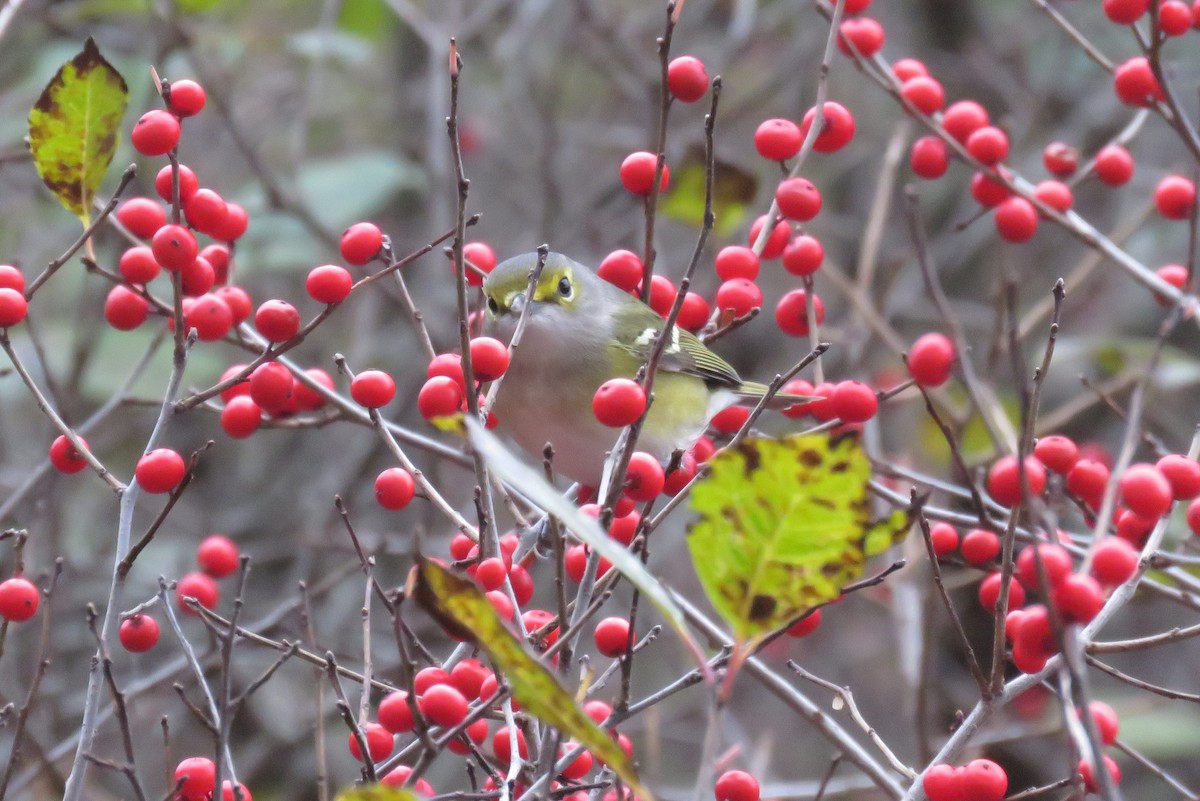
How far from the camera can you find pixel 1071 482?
8.65ft

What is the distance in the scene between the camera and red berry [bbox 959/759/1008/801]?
83.0 inches

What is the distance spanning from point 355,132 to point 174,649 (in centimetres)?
384

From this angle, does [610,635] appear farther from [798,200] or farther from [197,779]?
[798,200]

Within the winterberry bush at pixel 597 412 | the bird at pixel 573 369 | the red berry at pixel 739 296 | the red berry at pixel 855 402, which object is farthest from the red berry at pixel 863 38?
the red berry at pixel 855 402

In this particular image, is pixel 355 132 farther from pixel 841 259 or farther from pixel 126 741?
pixel 126 741

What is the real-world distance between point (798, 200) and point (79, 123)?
166cm

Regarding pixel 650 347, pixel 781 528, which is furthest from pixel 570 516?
pixel 650 347

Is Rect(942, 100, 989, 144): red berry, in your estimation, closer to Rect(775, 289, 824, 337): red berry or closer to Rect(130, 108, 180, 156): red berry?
Rect(775, 289, 824, 337): red berry

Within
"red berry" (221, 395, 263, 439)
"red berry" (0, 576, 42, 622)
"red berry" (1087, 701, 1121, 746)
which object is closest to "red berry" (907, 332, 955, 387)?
"red berry" (1087, 701, 1121, 746)

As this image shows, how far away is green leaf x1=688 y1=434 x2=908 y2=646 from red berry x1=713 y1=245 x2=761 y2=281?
4.84ft

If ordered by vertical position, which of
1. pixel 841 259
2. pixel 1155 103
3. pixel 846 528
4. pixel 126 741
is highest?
pixel 1155 103

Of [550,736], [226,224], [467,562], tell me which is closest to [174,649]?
[226,224]

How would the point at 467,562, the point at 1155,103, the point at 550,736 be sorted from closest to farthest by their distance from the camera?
the point at 550,736 < the point at 467,562 < the point at 1155,103

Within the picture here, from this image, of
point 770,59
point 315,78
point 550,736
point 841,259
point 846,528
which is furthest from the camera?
point 770,59
